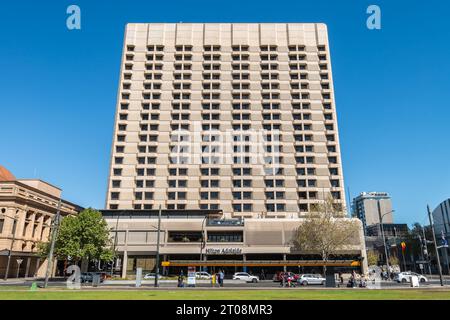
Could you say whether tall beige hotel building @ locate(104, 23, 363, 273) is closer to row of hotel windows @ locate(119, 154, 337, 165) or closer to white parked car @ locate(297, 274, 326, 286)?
row of hotel windows @ locate(119, 154, 337, 165)

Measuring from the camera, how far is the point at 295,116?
80438 millimetres

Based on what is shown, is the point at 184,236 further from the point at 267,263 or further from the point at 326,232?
the point at 326,232

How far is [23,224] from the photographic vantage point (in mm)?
57312

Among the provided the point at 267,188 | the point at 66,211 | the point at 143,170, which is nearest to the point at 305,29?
the point at 267,188

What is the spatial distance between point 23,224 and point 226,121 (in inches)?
1796

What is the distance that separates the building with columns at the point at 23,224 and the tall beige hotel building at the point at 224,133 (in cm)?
1174

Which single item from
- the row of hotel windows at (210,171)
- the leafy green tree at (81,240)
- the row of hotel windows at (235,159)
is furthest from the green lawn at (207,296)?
the row of hotel windows at (235,159)

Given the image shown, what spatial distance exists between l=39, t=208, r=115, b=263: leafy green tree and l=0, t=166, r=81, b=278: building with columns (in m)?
→ 5.87

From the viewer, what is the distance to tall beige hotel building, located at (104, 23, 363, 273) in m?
66.8

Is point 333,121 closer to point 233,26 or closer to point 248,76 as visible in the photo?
point 248,76

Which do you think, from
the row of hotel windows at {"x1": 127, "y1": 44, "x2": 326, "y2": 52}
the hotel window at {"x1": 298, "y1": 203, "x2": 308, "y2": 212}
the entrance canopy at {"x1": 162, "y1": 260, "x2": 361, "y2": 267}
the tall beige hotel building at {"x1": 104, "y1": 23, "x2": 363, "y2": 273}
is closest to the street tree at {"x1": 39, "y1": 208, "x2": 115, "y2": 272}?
the tall beige hotel building at {"x1": 104, "y1": 23, "x2": 363, "y2": 273}

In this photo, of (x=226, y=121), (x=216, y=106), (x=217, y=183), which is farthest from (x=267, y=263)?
(x=216, y=106)

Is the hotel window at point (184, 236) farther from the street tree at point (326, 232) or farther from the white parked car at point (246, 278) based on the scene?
the street tree at point (326, 232)
